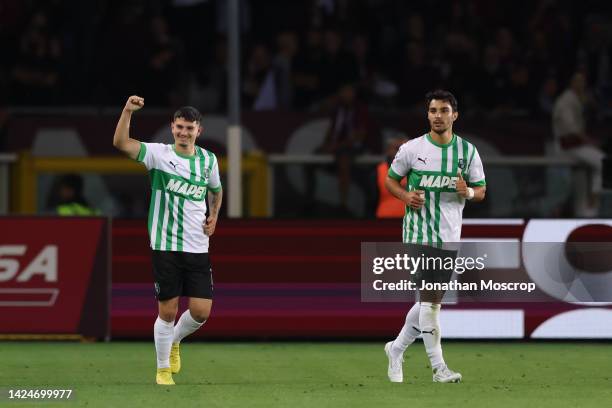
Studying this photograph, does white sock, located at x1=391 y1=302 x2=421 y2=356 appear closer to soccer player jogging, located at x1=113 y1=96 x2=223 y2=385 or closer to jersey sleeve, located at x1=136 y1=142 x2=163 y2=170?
soccer player jogging, located at x1=113 y1=96 x2=223 y2=385

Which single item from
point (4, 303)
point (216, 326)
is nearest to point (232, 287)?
point (216, 326)

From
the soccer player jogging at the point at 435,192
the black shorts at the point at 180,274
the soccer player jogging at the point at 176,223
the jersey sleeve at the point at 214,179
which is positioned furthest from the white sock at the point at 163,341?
the soccer player jogging at the point at 435,192

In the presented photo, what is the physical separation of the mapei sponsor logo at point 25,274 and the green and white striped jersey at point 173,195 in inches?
141

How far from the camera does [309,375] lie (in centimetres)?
1105

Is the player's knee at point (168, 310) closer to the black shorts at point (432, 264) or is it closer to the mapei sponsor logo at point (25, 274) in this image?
the black shorts at point (432, 264)

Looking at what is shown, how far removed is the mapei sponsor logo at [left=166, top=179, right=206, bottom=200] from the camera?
1030cm

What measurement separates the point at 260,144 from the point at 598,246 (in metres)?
5.20

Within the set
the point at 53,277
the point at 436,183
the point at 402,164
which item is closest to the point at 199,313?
the point at 402,164

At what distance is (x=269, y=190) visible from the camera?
17.6 m

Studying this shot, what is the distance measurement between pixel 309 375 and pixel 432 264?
4.47ft

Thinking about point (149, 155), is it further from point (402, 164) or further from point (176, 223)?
point (402, 164)

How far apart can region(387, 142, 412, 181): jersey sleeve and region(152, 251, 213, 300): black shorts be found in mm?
1375

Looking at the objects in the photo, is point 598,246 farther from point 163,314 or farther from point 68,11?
point 68,11

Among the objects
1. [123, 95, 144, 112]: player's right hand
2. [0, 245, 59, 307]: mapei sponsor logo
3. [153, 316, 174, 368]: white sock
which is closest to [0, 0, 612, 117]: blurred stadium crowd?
[0, 245, 59, 307]: mapei sponsor logo
